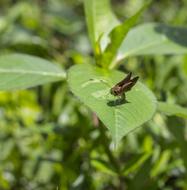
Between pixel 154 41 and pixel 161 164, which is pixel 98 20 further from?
pixel 161 164

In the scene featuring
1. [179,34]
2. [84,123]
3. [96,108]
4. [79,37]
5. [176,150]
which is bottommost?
[79,37]

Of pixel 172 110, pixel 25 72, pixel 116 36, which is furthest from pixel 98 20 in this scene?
pixel 172 110

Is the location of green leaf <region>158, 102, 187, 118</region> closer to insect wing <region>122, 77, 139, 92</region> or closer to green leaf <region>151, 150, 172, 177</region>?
insect wing <region>122, 77, 139, 92</region>

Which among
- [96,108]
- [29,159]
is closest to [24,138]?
[29,159]

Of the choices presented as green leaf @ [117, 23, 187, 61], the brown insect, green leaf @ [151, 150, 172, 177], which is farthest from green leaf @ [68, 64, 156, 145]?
green leaf @ [151, 150, 172, 177]

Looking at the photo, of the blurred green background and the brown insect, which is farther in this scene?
the blurred green background

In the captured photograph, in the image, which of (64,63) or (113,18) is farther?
(64,63)

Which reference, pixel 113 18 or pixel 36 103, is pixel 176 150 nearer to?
pixel 113 18

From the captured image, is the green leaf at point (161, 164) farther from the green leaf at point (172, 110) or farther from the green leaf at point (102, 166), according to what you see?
the green leaf at point (172, 110)
